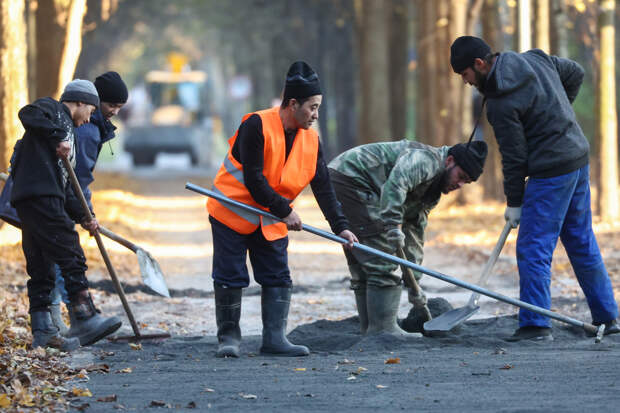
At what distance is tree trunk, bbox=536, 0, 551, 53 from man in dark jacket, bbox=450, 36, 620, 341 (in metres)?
9.23

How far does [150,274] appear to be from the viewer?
25.3 ft

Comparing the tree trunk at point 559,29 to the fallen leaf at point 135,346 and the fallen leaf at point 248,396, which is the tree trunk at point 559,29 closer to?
the fallen leaf at point 135,346

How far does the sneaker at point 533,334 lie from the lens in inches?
294

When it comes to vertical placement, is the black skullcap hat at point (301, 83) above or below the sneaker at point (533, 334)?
above

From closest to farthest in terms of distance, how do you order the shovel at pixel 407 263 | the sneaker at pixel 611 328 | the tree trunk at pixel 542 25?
the shovel at pixel 407 263 → the sneaker at pixel 611 328 → the tree trunk at pixel 542 25

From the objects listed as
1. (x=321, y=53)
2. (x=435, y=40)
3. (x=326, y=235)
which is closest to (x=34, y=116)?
(x=326, y=235)

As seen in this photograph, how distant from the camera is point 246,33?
39.6 metres

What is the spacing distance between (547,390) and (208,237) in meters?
11.5

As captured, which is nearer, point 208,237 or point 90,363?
point 90,363

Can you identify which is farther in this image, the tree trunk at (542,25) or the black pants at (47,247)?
the tree trunk at (542,25)

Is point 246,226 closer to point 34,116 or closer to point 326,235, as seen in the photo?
point 326,235

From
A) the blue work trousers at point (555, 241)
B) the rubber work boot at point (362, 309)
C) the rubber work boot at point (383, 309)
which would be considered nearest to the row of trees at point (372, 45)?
the rubber work boot at point (362, 309)

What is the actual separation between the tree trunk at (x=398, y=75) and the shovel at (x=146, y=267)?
19.5m

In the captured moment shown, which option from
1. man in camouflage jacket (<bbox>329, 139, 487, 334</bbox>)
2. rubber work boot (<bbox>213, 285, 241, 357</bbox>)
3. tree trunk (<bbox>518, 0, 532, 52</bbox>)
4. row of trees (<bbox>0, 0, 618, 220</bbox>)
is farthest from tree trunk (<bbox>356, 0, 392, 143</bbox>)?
rubber work boot (<bbox>213, 285, 241, 357</bbox>)
